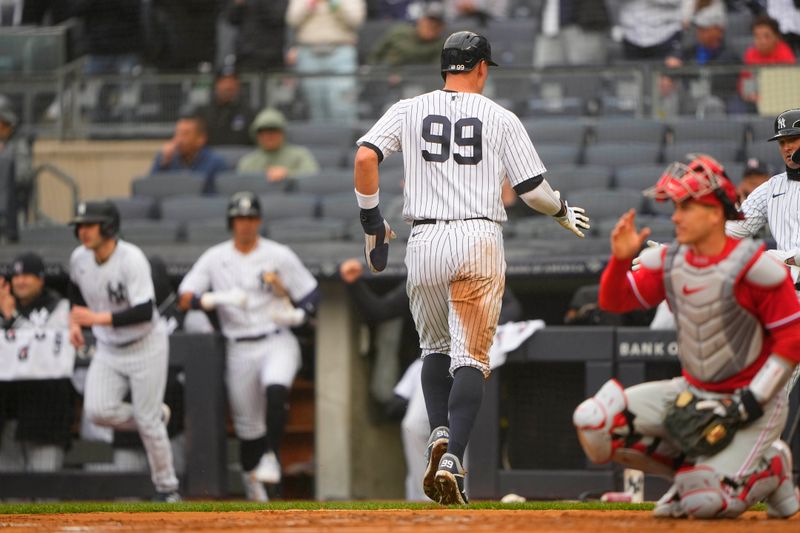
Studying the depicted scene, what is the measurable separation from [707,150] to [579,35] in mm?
1940

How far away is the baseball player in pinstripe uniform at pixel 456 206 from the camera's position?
618cm

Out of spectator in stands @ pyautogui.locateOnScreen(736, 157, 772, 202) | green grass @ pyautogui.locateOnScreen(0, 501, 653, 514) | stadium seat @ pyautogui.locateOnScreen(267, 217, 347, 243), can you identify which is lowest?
green grass @ pyautogui.locateOnScreen(0, 501, 653, 514)

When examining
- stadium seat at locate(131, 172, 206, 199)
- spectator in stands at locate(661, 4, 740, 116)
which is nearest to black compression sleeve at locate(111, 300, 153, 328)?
stadium seat at locate(131, 172, 206, 199)

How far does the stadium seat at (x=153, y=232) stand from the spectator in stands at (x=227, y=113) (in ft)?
5.66

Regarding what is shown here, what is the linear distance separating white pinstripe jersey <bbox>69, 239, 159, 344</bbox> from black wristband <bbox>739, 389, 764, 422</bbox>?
4.67 m

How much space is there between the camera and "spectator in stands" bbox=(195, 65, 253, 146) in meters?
12.6

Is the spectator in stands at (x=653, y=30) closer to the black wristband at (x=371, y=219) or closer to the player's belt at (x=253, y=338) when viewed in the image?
the player's belt at (x=253, y=338)

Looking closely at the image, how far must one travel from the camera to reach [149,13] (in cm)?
1366

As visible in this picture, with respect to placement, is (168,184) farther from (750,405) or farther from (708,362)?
(750,405)

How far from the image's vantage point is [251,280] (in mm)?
9906

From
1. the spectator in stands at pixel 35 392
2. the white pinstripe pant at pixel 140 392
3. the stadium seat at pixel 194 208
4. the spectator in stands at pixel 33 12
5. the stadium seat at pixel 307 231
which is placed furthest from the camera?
the spectator in stands at pixel 33 12

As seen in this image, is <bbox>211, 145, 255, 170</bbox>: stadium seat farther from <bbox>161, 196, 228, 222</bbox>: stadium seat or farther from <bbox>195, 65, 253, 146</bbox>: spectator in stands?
<bbox>161, 196, 228, 222</bbox>: stadium seat

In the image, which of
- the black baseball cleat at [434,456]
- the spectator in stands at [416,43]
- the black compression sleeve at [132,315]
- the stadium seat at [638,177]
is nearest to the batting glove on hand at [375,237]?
the black baseball cleat at [434,456]

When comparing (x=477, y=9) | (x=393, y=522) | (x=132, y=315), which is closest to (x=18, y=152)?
(x=132, y=315)
